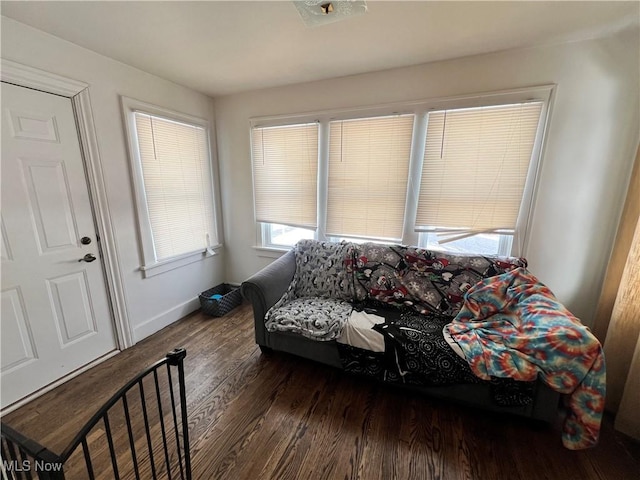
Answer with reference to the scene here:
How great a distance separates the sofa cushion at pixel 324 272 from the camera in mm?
2363

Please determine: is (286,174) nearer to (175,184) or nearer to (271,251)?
(271,251)

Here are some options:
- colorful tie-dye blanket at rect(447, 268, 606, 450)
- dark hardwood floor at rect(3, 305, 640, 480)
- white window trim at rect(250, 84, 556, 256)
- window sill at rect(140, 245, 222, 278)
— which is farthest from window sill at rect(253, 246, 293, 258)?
colorful tie-dye blanket at rect(447, 268, 606, 450)

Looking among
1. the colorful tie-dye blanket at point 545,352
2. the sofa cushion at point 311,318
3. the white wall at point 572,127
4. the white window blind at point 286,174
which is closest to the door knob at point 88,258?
the sofa cushion at point 311,318

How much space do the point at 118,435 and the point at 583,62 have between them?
3.95m

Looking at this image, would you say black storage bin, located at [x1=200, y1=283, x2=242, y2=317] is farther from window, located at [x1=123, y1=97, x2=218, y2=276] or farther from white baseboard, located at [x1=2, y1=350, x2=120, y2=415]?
white baseboard, located at [x1=2, y1=350, x2=120, y2=415]

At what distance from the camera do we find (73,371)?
2020 millimetres

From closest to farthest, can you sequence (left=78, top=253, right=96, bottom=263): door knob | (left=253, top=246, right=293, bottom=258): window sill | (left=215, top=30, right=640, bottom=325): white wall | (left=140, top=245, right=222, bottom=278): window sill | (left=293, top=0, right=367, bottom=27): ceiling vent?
(left=293, top=0, right=367, bottom=27): ceiling vent
(left=215, top=30, right=640, bottom=325): white wall
(left=78, top=253, right=96, bottom=263): door knob
(left=140, top=245, right=222, bottom=278): window sill
(left=253, top=246, right=293, bottom=258): window sill

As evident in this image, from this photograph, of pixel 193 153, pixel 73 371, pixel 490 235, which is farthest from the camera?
pixel 193 153

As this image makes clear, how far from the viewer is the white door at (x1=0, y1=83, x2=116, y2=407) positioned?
1667mm

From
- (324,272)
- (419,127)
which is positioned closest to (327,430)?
(324,272)

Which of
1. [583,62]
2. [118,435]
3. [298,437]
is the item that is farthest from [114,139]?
[583,62]

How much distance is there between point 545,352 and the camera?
1379mm

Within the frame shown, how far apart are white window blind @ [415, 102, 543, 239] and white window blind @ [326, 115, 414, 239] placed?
237 mm

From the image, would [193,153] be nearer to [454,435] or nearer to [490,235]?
[490,235]
